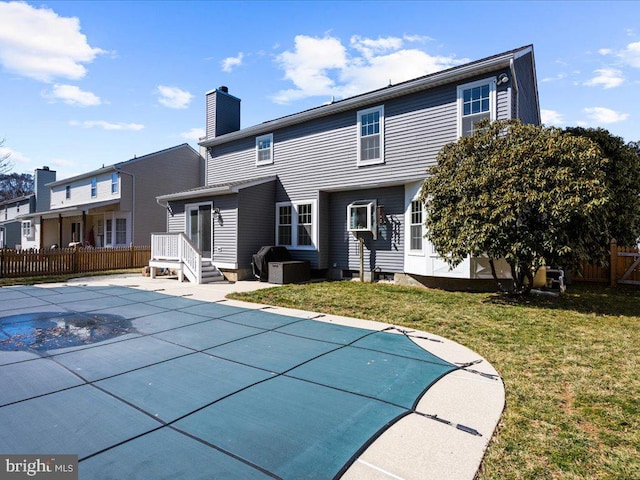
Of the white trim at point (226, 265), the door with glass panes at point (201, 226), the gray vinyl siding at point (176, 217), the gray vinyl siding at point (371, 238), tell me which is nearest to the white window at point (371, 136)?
the gray vinyl siding at point (371, 238)

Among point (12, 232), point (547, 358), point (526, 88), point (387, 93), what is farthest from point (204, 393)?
point (12, 232)

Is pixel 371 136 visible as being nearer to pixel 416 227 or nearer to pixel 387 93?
pixel 387 93

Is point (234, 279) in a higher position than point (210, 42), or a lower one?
lower

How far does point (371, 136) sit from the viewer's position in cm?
1116

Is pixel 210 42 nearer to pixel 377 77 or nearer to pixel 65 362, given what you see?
pixel 377 77

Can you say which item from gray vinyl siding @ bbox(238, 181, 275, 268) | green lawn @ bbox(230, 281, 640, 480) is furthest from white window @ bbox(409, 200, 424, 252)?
gray vinyl siding @ bbox(238, 181, 275, 268)

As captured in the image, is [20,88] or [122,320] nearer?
[122,320]

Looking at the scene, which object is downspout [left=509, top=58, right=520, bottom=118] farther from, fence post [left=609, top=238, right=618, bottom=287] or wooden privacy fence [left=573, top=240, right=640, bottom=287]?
fence post [left=609, top=238, right=618, bottom=287]

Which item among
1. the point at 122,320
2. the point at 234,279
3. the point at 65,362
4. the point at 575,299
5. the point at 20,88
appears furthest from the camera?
the point at 20,88

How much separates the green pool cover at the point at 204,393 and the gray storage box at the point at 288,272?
4.86 m

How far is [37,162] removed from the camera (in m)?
30.8

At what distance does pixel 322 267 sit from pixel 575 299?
7236 mm

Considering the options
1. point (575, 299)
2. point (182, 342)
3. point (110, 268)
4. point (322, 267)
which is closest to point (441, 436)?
point (182, 342)

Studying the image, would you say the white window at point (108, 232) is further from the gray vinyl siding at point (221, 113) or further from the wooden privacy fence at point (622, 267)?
the wooden privacy fence at point (622, 267)
